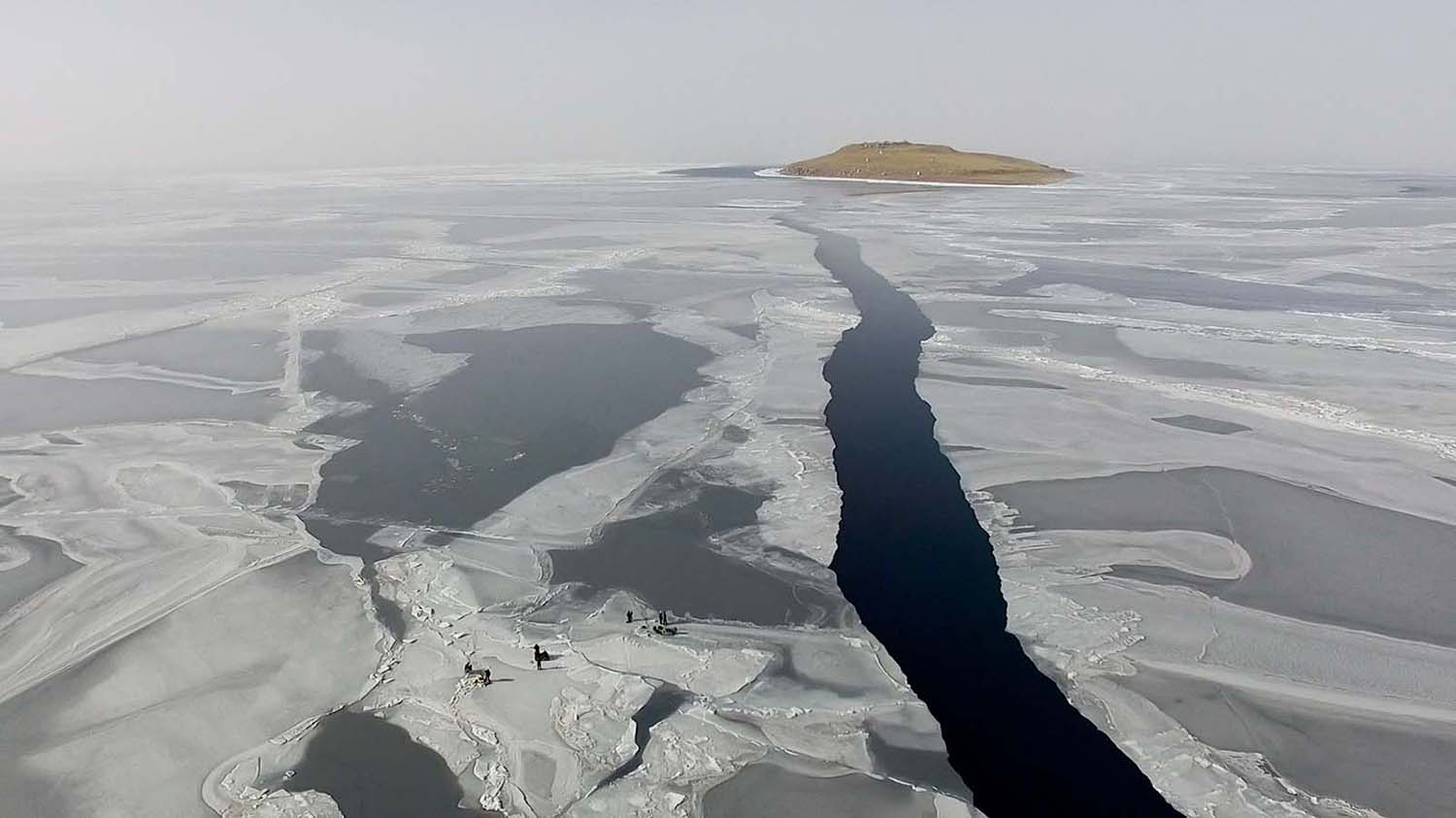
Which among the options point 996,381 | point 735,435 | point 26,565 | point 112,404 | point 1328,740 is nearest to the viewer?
point 1328,740

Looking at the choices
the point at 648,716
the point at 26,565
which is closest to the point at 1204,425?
the point at 648,716

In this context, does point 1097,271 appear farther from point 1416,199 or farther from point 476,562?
point 1416,199

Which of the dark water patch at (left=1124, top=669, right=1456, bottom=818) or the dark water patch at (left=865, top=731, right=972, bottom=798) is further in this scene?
the dark water patch at (left=865, top=731, right=972, bottom=798)

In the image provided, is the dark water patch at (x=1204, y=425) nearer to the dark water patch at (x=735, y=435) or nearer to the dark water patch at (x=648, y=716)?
the dark water patch at (x=735, y=435)

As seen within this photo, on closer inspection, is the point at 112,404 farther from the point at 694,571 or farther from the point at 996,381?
the point at 996,381

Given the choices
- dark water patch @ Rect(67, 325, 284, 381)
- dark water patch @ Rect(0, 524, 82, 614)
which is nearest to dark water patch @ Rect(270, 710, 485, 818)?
dark water patch @ Rect(0, 524, 82, 614)

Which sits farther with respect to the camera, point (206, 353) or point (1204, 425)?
point (206, 353)

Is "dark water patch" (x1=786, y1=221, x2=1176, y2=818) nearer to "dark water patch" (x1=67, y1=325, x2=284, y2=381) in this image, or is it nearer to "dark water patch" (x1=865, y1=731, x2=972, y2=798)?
"dark water patch" (x1=865, y1=731, x2=972, y2=798)
